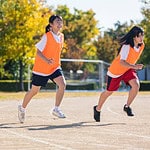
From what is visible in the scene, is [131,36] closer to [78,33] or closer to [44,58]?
[44,58]

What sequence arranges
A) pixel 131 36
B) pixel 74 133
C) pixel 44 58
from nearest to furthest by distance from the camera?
pixel 74 133 → pixel 44 58 → pixel 131 36

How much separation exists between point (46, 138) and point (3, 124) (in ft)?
6.76

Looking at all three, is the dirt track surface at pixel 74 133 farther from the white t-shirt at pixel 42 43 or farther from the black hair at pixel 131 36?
the black hair at pixel 131 36

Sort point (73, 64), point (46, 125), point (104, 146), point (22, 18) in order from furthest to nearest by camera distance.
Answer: point (73, 64), point (22, 18), point (46, 125), point (104, 146)

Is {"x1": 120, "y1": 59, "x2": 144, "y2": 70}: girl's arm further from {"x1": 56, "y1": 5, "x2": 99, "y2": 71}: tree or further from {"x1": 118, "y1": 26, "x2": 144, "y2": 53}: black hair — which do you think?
{"x1": 56, "y1": 5, "x2": 99, "y2": 71}: tree

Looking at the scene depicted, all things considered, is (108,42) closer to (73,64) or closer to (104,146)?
(73,64)

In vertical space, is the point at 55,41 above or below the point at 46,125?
Answer: above

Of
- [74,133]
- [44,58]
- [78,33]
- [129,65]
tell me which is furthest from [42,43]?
[78,33]

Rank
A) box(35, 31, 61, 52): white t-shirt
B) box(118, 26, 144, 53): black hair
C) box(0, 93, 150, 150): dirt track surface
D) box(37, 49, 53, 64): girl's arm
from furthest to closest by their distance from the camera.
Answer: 1. box(118, 26, 144, 53): black hair
2. box(35, 31, 61, 52): white t-shirt
3. box(37, 49, 53, 64): girl's arm
4. box(0, 93, 150, 150): dirt track surface

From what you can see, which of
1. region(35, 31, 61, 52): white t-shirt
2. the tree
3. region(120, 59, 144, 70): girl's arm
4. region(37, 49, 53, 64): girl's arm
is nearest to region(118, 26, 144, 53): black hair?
region(120, 59, 144, 70): girl's arm

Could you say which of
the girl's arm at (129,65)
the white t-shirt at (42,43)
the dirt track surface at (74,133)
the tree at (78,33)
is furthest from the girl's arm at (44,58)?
the tree at (78,33)

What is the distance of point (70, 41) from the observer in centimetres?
6353

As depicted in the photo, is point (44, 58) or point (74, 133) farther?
point (44, 58)

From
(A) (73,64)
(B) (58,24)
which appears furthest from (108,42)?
(B) (58,24)
